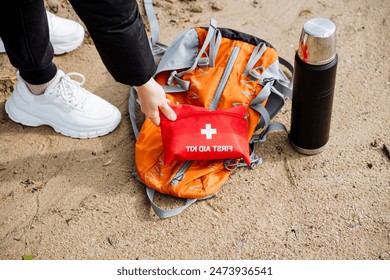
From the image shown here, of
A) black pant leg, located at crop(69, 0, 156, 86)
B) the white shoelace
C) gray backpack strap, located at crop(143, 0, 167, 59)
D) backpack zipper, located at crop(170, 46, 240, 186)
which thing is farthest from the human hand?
gray backpack strap, located at crop(143, 0, 167, 59)

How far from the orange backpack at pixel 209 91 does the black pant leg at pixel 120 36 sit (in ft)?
2.51

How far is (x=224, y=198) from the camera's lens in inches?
98.8

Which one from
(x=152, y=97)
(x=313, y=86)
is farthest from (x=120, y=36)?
(x=313, y=86)

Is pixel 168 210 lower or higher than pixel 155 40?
lower

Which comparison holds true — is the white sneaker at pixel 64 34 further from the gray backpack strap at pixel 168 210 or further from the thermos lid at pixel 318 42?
the thermos lid at pixel 318 42

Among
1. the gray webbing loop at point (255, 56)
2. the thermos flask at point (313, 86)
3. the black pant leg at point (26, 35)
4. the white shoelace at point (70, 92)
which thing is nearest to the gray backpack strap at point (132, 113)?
the white shoelace at point (70, 92)

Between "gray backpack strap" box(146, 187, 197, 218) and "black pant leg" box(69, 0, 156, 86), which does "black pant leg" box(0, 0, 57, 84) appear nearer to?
"black pant leg" box(69, 0, 156, 86)

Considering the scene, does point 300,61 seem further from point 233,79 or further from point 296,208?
point 296,208

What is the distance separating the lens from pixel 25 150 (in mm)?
2779

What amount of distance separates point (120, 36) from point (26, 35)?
744mm

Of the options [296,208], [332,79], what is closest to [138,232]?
[296,208]

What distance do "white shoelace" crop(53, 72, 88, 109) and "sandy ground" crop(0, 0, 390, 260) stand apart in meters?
0.21

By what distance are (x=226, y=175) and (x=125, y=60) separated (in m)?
0.98

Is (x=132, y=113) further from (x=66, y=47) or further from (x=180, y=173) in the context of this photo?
(x=66, y=47)
